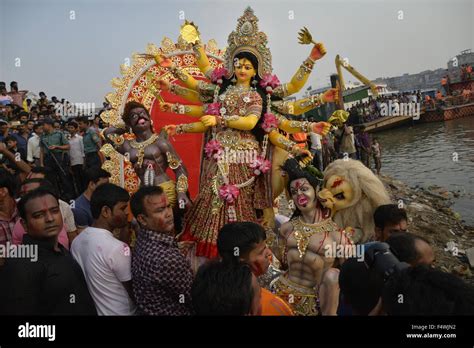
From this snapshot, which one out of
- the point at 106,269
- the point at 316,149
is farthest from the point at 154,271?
the point at 316,149

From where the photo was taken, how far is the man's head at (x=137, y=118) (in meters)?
4.25

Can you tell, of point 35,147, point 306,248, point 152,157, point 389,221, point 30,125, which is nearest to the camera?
point 389,221

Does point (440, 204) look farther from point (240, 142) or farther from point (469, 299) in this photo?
point (469, 299)

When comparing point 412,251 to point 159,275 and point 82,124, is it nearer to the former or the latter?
point 159,275

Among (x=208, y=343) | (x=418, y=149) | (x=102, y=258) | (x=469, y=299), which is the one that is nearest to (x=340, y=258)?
(x=208, y=343)

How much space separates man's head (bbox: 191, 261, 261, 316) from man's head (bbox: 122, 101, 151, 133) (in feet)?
8.38

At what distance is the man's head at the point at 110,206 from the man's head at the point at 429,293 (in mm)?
1817

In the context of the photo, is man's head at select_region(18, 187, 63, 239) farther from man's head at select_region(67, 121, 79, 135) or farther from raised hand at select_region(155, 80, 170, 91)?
man's head at select_region(67, 121, 79, 135)

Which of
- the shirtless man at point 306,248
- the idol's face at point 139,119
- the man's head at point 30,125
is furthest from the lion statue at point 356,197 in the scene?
the man's head at point 30,125

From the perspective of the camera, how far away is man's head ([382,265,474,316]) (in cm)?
173

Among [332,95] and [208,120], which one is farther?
[332,95]

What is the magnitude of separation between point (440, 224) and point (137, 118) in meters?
5.51

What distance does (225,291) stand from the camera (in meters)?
1.90

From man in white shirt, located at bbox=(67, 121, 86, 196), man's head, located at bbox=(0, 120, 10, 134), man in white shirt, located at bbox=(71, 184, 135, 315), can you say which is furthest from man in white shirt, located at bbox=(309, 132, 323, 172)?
man in white shirt, located at bbox=(71, 184, 135, 315)
